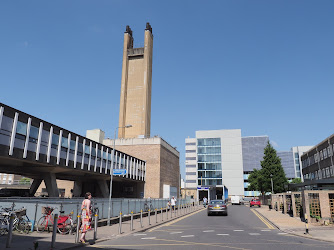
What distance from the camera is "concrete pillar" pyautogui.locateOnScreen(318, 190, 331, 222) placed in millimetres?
18938

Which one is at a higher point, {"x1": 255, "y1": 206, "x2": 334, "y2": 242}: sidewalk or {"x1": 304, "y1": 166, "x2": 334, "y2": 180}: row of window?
{"x1": 304, "y1": 166, "x2": 334, "y2": 180}: row of window

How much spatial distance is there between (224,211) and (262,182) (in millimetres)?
40836

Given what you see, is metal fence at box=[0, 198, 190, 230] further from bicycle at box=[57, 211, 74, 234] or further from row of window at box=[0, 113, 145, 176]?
row of window at box=[0, 113, 145, 176]

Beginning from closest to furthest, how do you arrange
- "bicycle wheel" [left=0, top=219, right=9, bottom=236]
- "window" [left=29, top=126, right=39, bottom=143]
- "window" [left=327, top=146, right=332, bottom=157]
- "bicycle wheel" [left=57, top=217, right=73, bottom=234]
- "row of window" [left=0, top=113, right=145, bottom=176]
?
1. "bicycle wheel" [left=0, top=219, right=9, bottom=236]
2. "bicycle wheel" [left=57, top=217, right=73, bottom=234]
3. "row of window" [left=0, top=113, right=145, bottom=176]
4. "window" [left=29, top=126, right=39, bottom=143]
5. "window" [left=327, top=146, right=332, bottom=157]

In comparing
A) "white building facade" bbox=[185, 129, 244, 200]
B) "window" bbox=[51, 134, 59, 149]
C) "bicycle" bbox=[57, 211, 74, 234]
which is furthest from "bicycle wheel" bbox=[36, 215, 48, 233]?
"white building facade" bbox=[185, 129, 244, 200]

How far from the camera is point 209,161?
112812mm

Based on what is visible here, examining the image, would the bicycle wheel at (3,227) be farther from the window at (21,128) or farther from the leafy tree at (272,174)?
the leafy tree at (272,174)

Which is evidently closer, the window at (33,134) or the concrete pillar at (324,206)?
the concrete pillar at (324,206)

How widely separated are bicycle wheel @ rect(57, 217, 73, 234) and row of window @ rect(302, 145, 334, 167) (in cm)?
4563

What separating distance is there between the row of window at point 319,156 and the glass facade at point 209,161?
4700cm

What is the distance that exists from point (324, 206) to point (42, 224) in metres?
18.2

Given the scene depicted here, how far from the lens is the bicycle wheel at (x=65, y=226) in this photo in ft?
43.5

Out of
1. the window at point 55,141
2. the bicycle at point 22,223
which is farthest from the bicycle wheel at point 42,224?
the window at point 55,141

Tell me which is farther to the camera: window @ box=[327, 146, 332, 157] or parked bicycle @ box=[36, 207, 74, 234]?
window @ box=[327, 146, 332, 157]
